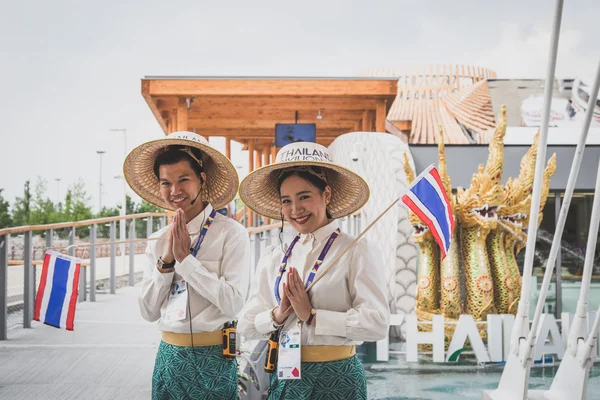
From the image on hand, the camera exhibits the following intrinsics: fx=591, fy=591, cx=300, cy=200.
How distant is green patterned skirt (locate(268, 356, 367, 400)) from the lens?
174 centimetres

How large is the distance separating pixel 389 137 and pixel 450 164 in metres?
1.04

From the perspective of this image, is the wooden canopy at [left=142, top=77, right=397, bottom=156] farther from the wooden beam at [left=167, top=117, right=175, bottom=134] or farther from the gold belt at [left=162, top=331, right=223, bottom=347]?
the gold belt at [left=162, top=331, right=223, bottom=347]

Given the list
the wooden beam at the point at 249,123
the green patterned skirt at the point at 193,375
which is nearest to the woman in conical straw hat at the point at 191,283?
the green patterned skirt at the point at 193,375

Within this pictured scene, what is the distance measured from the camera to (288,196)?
1830 millimetres

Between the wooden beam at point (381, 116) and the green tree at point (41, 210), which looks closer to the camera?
the wooden beam at point (381, 116)

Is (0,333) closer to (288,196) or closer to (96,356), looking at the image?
(96,356)

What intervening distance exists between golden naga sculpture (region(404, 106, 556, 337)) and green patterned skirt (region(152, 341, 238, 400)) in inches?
191

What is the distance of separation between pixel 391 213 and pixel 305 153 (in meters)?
6.34

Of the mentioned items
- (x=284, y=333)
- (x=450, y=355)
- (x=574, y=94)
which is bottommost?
(x=450, y=355)

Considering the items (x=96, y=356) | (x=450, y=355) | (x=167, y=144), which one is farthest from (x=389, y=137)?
(x=167, y=144)

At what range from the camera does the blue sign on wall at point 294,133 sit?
395 inches

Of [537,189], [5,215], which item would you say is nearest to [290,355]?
[537,189]

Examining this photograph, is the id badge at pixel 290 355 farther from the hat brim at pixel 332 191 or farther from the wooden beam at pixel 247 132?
the wooden beam at pixel 247 132

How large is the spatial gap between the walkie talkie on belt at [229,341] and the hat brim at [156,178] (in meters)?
0.45
